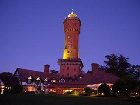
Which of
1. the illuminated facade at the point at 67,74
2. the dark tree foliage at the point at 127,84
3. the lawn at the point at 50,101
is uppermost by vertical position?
the illuminated facade at the point at 67,74

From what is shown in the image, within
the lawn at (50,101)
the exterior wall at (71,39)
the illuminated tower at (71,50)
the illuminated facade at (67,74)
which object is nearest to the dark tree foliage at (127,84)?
the lawn at (50,101)

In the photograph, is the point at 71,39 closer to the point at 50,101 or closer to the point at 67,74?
the point at 67,74

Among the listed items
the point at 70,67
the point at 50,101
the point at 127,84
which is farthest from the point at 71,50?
the point at 50,101

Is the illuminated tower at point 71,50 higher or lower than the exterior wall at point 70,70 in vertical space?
higher

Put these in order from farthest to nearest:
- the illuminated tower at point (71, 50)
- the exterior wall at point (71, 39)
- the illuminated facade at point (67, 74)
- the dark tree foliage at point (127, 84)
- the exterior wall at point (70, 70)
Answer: the exterior wall at point (71, 39), the illuminated tower at point (71, 50), the exterior wall at point (70, 70), the illuminated facade at point (67, 74), the dark tree foliage at point (127, 84)

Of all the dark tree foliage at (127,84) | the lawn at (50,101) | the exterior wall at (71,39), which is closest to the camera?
the lawn at (50,101)

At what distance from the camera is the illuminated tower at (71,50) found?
335 ft

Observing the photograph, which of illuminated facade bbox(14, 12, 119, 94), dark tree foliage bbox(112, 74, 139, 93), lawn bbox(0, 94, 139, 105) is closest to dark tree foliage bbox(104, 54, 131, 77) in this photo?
illuminated facade bbox(14, 12, 119, 94)

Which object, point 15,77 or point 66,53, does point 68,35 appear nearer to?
point 66,53

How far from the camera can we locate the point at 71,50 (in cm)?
10706

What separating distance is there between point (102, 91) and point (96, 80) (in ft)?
64.2

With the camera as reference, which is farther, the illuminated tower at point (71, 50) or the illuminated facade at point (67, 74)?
the illuminated tower at point (71, 50)

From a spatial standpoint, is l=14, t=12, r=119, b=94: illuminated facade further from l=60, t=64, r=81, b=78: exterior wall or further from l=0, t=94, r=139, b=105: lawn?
l=0, t=94, r=139, b=105: lawn

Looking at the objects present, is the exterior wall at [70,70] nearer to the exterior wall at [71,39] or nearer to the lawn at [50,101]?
the exterior wall at [71,39]
